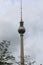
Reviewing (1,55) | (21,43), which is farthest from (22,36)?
(1,55)

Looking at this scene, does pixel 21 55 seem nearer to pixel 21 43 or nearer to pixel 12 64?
pixel 21 43

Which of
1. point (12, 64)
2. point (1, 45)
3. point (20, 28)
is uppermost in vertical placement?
point (20, 28)

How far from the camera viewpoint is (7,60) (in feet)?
279

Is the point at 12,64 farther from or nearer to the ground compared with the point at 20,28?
nearer to the ground

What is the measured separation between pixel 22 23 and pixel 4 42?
39.4ft

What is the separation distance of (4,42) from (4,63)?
19.6 ft

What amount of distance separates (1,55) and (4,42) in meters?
4.53

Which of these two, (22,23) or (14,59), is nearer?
(22,23)

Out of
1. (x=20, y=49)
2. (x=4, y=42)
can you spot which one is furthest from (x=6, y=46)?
(x=20, y=49)

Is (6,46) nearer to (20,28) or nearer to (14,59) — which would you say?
(14,59)

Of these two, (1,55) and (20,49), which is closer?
(20,49)

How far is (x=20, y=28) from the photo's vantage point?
2987 inches

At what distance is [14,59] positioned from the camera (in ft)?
283

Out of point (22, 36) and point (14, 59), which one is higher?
point (22, 36)
